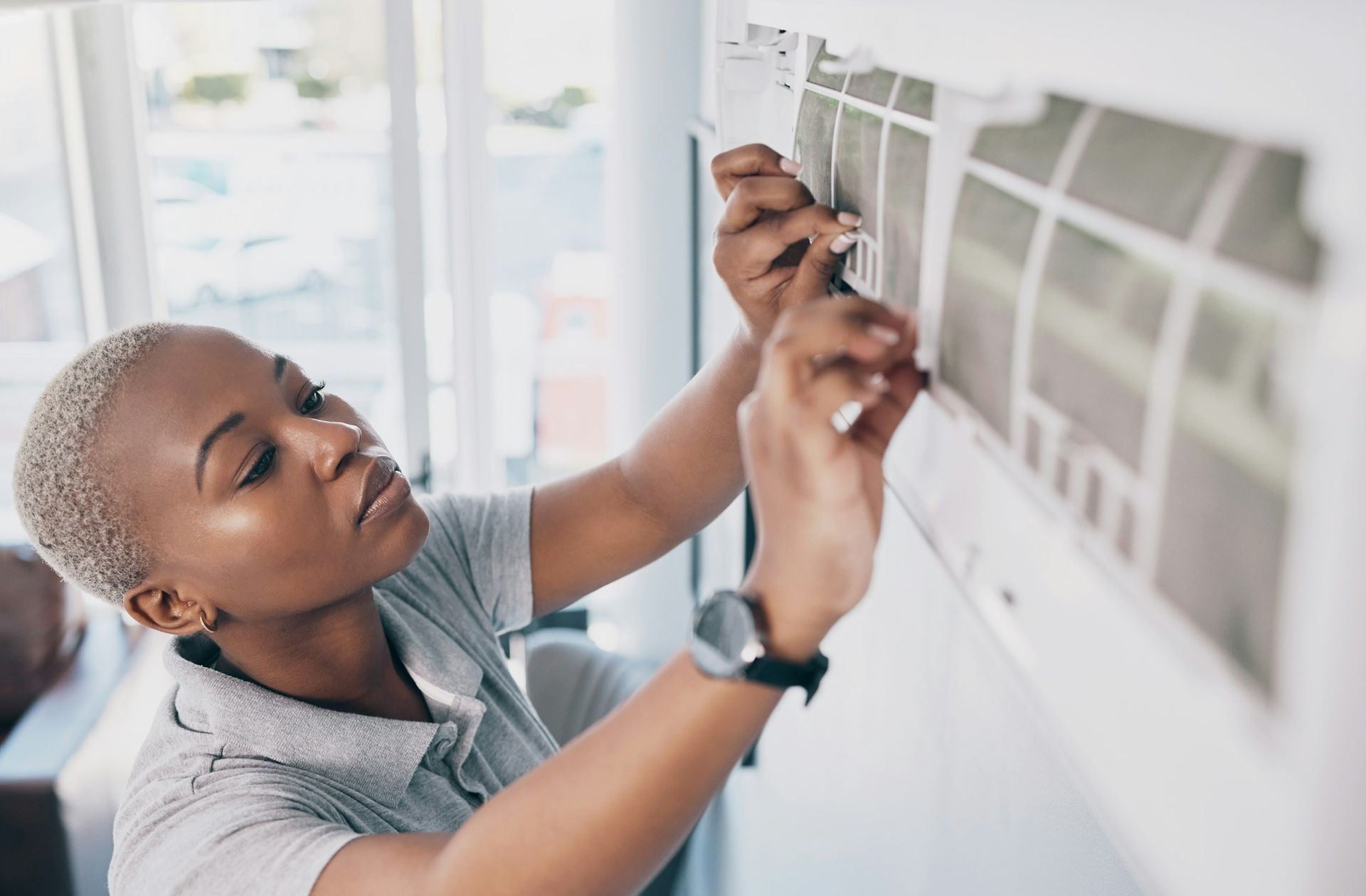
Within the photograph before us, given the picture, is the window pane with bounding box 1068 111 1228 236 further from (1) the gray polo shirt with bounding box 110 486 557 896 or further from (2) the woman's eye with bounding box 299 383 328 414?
(2) the woman's eye with bounding box 299 383 328 414

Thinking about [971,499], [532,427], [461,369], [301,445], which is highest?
[971,499]

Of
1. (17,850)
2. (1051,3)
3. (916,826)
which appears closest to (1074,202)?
(1051,3)

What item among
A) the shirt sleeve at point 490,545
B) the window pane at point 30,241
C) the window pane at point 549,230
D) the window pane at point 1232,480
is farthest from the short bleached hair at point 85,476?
the window pane at point 30,241

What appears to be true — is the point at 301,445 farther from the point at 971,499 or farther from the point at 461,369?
the point at 461,369

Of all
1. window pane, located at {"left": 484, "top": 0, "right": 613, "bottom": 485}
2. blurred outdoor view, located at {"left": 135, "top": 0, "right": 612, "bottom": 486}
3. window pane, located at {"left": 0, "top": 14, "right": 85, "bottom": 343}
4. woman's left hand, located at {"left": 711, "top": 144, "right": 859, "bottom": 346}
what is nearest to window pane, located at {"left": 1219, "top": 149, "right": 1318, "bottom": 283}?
woman's left hand, located at {"left": 711, "top": 144, "right": 859, "bottom": 346}

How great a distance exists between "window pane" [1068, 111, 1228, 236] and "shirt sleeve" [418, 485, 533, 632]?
35.9 inches

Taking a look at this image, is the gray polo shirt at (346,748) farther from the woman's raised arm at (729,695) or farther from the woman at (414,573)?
the woman's raised arm at (729,695)

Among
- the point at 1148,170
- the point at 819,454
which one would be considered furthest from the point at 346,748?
the point at 1148,170

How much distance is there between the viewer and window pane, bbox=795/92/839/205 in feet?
2.20

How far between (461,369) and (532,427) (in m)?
0.41

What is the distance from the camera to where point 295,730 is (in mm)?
924

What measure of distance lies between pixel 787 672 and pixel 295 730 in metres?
0.54

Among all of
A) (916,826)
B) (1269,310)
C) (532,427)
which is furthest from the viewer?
(532,427)

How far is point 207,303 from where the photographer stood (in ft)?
9.68
